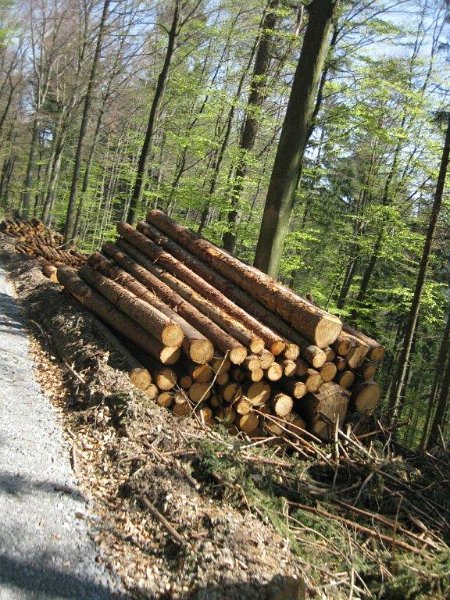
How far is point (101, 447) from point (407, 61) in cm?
1502

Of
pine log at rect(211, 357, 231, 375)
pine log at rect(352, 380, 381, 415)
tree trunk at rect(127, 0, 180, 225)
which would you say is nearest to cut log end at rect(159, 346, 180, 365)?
pine log at rect(211, 357, 231, 375)

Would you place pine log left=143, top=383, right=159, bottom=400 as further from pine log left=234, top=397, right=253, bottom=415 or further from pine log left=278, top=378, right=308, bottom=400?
pine log left=278, top=378, right=308, bottom=400

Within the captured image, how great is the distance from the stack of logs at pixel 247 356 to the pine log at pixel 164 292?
2cm

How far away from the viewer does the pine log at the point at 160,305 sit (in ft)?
19.9

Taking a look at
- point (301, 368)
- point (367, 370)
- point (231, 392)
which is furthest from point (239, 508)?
point (367, 370)

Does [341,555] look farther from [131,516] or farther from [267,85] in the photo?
[267,85]

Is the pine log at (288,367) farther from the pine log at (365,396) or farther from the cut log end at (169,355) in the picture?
the cut log end at (169,355)

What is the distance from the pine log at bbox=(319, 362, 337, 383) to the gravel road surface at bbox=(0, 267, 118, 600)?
132 inches

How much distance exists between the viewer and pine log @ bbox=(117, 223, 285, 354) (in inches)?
250

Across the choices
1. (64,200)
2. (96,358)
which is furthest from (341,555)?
(64,200)

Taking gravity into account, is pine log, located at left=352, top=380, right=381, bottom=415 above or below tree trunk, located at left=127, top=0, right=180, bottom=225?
below

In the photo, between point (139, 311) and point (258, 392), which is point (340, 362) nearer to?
point (258, 392)

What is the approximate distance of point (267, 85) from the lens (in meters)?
13.7

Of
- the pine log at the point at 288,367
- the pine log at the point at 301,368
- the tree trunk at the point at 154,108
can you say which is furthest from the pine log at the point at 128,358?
the tree trunk at the point at 154,108
